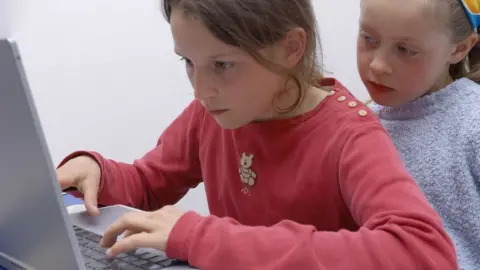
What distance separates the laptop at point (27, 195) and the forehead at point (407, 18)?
17.2 inches

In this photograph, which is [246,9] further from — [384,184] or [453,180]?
[453,180]

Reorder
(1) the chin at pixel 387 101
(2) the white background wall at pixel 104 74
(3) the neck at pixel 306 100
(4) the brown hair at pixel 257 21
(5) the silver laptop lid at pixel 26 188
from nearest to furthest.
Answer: (5) the silver laptop lid at pixel 26 188
(4) the brown hair at pixel 257 21
(3) the neck at pixel 306 100
(1) the chin at pixel 387 101
(2) the white background wall at pixel 104 74

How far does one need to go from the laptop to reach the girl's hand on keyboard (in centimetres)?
3

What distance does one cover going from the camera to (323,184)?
0.75m

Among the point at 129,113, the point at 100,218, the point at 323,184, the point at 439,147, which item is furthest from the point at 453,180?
the point at 129,113

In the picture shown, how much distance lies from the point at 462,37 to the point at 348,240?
0.43 m

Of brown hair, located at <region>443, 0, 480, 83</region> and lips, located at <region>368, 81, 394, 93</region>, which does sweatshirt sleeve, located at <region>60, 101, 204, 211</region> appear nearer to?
lips, located at <region>368, 81, 394, 93</region>

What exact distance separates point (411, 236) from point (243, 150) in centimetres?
31

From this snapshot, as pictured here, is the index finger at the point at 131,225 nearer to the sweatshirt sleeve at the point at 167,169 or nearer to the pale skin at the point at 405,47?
the sweatshirt sleeve at the point at 167,169

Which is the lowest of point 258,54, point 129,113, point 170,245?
point 129,113

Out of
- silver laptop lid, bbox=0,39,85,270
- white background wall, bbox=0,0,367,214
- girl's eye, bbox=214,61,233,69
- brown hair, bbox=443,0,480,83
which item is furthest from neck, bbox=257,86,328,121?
white background wall, bbox=0,0,367,214

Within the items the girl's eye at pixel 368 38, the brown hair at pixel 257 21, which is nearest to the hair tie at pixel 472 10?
the girl's eye at pixel 368 38

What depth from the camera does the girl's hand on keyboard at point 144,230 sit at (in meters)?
0.62

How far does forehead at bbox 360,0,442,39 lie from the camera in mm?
823
